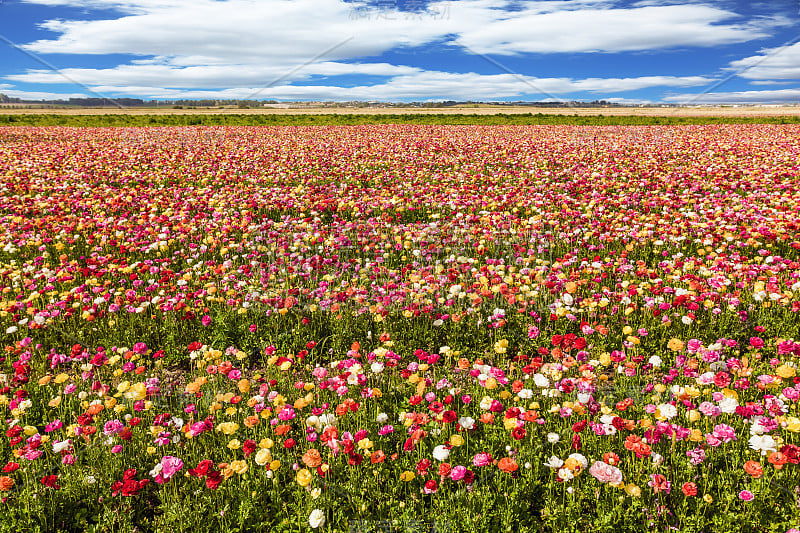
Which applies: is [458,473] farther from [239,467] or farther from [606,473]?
[239,467]

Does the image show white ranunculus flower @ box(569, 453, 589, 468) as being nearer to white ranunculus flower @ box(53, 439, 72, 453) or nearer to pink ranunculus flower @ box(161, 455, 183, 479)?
pink ranunculus flower @ box(161, 455, 183, 479)

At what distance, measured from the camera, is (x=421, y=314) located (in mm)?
4750

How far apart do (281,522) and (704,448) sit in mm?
2554

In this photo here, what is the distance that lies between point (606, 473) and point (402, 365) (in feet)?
6.63

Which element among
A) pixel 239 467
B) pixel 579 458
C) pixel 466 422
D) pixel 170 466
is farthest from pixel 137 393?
pixel 579 458

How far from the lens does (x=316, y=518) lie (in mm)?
2453

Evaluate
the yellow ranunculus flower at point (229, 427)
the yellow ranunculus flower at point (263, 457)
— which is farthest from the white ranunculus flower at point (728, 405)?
the yellow ranunculus flower at point (229, 427)

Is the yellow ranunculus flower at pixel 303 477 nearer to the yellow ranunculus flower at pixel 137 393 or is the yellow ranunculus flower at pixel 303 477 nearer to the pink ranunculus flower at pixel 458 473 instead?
the pink ranunculus flower at pixel 458 473

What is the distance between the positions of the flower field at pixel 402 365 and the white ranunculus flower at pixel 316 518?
1.7 inches

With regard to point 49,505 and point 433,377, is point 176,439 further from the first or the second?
point 433,377

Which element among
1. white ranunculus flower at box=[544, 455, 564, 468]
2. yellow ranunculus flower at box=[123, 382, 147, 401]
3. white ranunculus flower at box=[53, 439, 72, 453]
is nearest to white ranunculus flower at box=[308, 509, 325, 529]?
white ranunculus flower at box=[544, 455, 564, 468]

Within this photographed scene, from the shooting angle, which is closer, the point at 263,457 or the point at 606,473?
the point at 606,473

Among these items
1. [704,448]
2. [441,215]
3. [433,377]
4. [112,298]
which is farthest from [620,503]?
[441,215]

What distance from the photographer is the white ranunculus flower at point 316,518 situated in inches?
95.4
